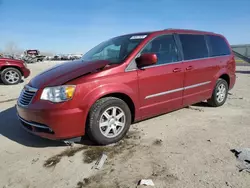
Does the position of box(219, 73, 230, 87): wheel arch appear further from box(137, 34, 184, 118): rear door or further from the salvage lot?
box(137, 34, 184, 118): rear door

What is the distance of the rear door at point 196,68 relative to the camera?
441cm

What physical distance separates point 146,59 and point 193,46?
1603mm

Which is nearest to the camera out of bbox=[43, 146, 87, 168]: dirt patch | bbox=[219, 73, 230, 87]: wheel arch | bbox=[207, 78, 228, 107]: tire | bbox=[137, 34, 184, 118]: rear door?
bbox=[43, 146, 87, 168]: dirt patch

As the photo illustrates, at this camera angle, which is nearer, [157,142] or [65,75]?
[65,75]

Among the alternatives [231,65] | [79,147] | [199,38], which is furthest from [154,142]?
A: [231,65]

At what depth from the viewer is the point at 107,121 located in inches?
134

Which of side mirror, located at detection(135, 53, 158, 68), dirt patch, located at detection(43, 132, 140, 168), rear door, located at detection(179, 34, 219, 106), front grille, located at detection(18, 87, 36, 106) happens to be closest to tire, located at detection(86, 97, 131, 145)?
dirt patch, located at detection(43, 132, 140, 168)

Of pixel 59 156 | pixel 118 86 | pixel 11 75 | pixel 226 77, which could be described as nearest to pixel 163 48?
pixel 118 86

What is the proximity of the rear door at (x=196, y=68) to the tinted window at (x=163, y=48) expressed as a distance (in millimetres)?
268

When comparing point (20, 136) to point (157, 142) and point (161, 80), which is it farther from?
→ point (161, 80)

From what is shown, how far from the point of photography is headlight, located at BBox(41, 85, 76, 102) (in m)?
3.06

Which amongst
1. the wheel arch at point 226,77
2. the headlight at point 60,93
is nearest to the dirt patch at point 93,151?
the headlight at point 60,93

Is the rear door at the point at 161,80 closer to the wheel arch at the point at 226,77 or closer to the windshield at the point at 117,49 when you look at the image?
the windshield at the point at 117,49

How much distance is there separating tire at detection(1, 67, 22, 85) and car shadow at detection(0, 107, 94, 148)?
→ 15.7ft
